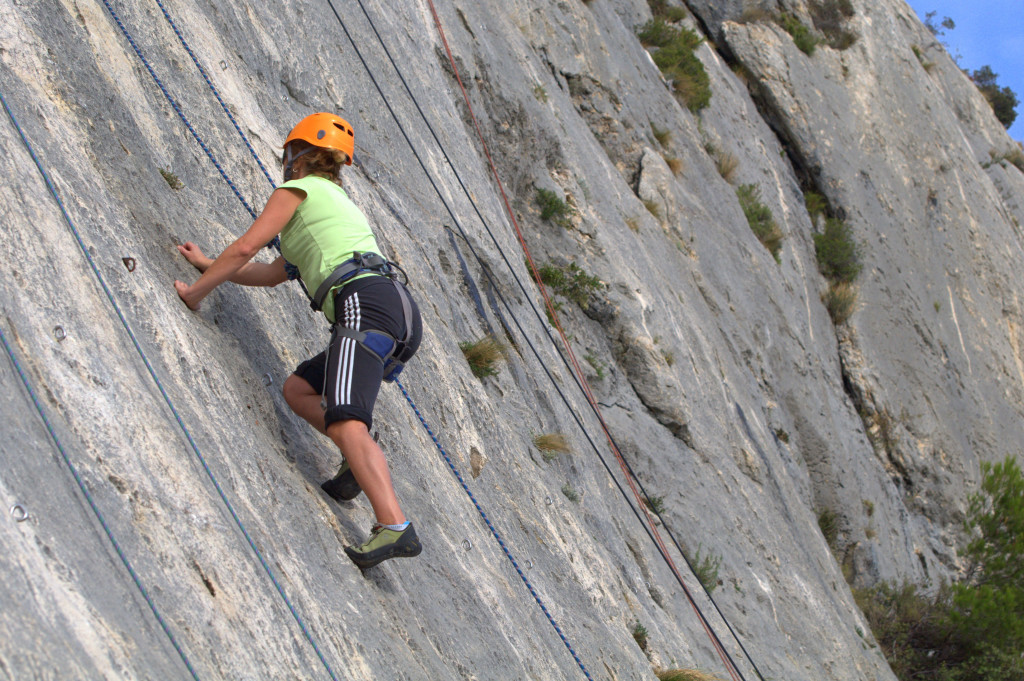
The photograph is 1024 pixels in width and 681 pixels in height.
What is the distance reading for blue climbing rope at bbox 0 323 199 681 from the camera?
9.20ft

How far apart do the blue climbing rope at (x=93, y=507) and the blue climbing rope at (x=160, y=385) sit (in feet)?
1.76

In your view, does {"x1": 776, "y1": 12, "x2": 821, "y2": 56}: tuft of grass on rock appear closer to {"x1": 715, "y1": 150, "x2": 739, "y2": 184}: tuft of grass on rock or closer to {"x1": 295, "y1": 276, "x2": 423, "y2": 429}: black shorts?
{"x1": 715, "y1": 150, "x2": 739, "y2": 184}: tuft of grass on rock

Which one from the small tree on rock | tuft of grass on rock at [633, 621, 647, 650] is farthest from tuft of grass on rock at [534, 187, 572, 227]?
the small tree on rock

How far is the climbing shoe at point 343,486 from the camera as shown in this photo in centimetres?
415

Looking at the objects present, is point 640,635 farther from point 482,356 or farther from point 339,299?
point 339,299

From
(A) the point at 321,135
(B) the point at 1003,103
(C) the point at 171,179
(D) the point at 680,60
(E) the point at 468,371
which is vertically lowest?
(E) the point at 468,371

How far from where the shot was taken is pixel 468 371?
6.55 metres

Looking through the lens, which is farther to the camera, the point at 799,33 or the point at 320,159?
the point at 799,33

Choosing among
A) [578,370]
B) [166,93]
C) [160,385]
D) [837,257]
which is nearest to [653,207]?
[578,370]

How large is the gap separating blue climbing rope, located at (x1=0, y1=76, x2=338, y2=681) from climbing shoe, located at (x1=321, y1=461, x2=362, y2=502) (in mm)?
764

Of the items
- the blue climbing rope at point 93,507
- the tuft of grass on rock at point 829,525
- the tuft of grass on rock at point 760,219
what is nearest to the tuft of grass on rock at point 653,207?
the tuft of grass on rock at point 760,219

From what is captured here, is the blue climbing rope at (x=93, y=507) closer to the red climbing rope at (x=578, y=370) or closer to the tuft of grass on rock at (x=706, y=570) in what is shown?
the red climbing rope at (x=578, y=370)

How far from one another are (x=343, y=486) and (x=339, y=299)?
2.87ft

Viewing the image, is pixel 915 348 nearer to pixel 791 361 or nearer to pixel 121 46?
pixel 791 361
